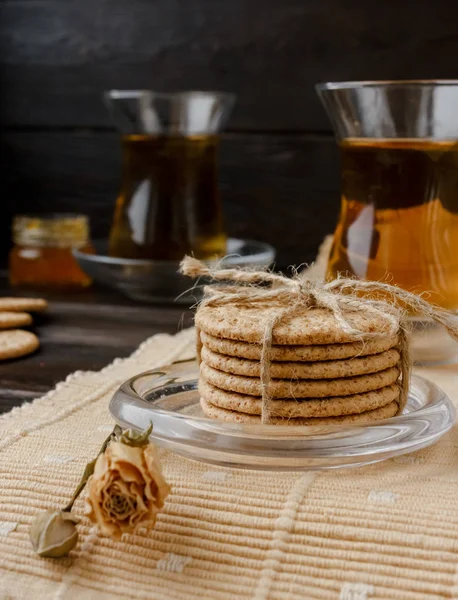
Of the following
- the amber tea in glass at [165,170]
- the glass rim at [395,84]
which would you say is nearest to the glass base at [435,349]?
the glass rim at [395,84]

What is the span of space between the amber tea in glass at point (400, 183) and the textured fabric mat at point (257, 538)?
1.06ft

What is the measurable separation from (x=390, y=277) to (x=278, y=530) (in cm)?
44

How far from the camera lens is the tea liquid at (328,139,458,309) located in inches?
33.1

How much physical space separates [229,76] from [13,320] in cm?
74

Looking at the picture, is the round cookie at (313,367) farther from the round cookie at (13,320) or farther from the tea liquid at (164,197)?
the tea liquid at (164,197)

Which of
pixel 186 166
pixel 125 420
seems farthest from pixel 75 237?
pixel 125 420

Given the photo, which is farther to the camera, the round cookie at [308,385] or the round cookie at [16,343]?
the round cookie at [16,343]

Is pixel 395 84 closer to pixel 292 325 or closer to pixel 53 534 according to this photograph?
pixel 292 325

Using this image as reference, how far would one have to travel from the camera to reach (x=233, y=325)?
1.91 ft

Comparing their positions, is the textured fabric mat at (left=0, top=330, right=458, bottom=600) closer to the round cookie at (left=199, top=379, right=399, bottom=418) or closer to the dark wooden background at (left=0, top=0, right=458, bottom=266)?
the round cookie at (left=199, top=379, right=399, bottom=418)

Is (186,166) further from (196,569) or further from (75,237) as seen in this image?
(196,569)

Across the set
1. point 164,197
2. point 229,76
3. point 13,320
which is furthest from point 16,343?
point 229,76

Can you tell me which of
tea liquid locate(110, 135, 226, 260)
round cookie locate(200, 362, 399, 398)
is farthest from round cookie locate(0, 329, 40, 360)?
round cookie locate(200, 362, 399, 398)

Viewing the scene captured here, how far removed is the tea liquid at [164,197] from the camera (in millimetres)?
1176
